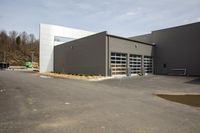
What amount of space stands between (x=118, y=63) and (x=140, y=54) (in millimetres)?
4428

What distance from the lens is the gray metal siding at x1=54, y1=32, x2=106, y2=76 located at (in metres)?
20.9

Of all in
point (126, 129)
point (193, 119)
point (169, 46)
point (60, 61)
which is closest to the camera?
point (126, 129)

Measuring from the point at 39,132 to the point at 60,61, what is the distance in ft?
93.7

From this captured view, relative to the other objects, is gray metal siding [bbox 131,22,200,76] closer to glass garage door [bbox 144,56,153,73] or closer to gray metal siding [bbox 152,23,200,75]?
gray metal siding [bbox 152,23,200,75]

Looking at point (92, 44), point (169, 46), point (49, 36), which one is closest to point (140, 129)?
point (92, 44)

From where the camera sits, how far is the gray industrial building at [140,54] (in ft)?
68.4

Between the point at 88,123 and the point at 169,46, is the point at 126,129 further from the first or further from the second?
the point at 169,46

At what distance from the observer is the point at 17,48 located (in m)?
83.2

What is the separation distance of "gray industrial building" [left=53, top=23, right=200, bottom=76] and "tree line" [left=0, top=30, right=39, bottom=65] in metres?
58.2

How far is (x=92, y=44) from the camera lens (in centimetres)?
2253

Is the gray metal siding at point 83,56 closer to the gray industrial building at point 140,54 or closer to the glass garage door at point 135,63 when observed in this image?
the gray industrial building at point 140,54

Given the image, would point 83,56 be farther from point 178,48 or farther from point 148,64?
point 178,48

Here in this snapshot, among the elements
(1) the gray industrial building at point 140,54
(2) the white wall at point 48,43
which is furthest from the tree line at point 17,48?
(1) the gray industrial building at point 140,54

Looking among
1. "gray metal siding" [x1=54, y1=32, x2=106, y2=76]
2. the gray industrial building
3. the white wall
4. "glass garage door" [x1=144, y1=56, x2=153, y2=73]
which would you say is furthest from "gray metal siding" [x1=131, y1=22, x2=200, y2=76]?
the white wall
